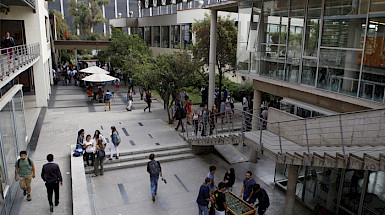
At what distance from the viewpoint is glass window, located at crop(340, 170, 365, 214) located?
9016 mm

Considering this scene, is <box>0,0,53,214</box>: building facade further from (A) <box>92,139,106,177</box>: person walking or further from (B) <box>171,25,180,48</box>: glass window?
(B) <box>171,25,180,48</box>: glass window

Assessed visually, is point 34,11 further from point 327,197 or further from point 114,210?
point 327,197

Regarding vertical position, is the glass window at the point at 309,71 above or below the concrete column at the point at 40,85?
above

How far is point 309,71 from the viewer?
33.1ft

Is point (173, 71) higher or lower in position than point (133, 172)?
higher

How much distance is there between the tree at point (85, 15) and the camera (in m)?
66.3

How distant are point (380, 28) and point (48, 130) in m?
15.7

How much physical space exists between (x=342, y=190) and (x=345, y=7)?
5547 mm

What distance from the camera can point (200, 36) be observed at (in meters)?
20.6

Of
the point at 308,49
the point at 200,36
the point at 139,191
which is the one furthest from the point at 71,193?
the point at 200,36

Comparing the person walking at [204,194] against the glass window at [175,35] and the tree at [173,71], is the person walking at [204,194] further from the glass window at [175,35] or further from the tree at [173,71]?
the glass window at [175,35]

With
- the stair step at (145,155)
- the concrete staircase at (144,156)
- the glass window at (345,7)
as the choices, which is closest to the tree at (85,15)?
→ the concrete staircase at (144,156)

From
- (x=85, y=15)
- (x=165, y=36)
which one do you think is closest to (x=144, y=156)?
(x=165, y=36)

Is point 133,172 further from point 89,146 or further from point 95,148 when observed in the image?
point 89,146
